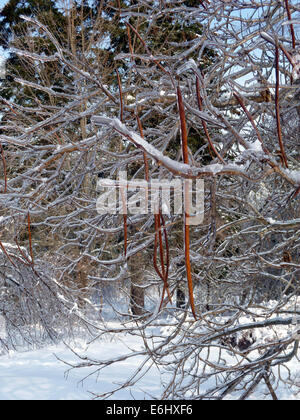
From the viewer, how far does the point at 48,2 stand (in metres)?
13.6

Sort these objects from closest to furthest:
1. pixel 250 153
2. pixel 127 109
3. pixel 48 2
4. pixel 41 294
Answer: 1. pixel 250 153
2. pixel 127 109
3. pixel 41 294
4. pixel 48 2

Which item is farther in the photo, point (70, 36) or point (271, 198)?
point (70, 36)

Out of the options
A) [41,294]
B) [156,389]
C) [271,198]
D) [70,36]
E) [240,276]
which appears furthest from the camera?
[70,36]

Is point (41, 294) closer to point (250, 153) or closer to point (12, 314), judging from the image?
point (12, 314)

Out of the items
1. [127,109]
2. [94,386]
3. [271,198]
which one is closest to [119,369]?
[94,386]

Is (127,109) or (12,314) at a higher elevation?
(127,109)

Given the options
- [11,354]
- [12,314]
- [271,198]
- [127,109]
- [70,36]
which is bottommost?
[11,354]

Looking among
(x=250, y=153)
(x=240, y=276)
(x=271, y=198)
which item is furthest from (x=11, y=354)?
(x=250, y=153)

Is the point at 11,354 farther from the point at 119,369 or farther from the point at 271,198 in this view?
the point at 271,198

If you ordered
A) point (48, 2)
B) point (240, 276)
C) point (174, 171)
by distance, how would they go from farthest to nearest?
point (48, 2), point (240, 276), point (174, 171)

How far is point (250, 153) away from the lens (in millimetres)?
1185

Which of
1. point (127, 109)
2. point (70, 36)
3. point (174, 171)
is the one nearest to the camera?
point (174, 171)
